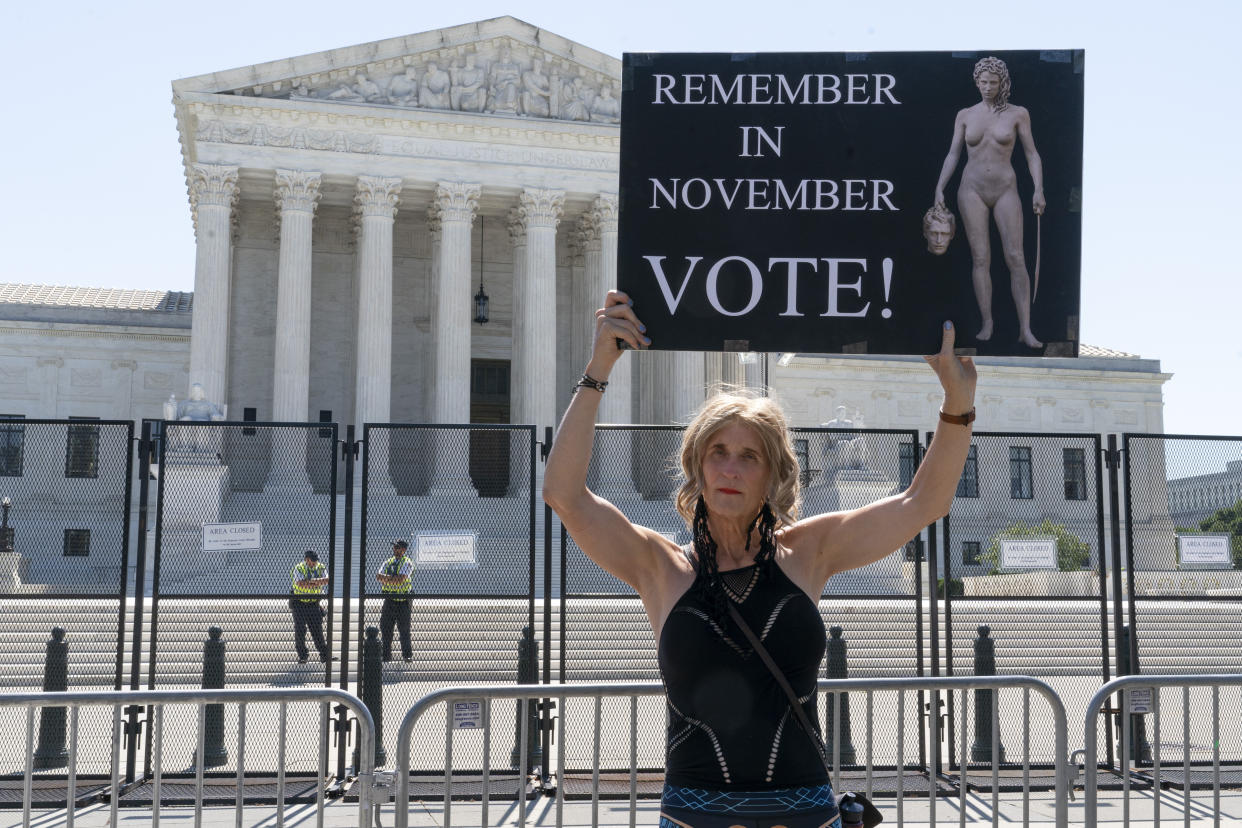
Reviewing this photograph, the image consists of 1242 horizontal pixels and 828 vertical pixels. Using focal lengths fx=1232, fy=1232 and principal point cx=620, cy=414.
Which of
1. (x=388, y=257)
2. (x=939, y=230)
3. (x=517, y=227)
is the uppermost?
(x=517, y=227)

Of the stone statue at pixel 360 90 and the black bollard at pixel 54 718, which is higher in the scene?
the stone statue at pixel 360 90

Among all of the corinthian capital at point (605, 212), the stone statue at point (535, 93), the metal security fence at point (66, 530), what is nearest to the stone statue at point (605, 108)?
the stone statue at point (535, 93)

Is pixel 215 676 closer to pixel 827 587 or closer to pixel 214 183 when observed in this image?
pixel 827 587

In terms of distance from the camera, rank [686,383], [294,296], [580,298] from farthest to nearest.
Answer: [580,298]
[686,383]
[294,296]

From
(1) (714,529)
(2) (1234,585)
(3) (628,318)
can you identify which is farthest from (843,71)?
(2) (1234,585)

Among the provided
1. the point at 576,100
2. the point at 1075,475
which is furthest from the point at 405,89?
the point at 1075,475

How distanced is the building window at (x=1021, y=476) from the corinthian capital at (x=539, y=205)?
105 ft

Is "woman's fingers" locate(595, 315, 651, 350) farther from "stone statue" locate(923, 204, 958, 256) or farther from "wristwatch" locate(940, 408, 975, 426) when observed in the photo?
"stone statue" locate(923, 204, 958, 256)

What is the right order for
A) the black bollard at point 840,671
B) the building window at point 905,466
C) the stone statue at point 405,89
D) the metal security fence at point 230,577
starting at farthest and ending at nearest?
the stone statue at point 405,89, the building window at point 905,466, the black bollard at point 840,671, the metal security fence at point 230,577

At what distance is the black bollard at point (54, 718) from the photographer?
11.0 metres

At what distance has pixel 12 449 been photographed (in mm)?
12164

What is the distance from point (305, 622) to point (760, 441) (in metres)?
8.64

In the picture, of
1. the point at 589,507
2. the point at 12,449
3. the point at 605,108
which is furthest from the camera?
the point at 605,108

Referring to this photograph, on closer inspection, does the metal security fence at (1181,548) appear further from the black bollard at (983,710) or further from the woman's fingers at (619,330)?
the woman's fingers at (619,330)
